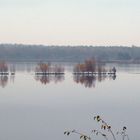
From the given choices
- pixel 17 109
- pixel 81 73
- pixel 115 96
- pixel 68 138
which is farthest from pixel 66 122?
pixel 81 73

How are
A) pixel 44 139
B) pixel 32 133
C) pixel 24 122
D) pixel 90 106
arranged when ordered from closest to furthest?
pixel 44 139
pixel 32 133
pixel 24 122
pixel 90 106

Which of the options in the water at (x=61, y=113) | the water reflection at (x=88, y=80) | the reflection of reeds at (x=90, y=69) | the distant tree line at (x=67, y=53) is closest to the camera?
the water at (x=61, y=113)

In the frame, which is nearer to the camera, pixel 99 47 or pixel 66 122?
pixel 66 122

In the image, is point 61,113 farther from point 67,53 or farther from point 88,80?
point 67,53

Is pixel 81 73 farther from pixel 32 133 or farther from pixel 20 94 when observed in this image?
pixel 32 133

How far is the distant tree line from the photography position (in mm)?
55438

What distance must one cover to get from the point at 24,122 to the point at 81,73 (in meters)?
21.1

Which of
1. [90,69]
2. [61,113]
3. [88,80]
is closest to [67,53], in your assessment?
[90,69]

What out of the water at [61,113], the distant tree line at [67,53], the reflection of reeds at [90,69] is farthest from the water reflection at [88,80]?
the distant tree line at [67,53]

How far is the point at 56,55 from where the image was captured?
5775 cm

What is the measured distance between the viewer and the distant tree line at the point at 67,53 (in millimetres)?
55438

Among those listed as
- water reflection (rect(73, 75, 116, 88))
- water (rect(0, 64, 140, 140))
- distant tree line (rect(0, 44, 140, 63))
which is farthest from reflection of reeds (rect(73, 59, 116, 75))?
distant tree line (rect(0, 44, 140, 63))

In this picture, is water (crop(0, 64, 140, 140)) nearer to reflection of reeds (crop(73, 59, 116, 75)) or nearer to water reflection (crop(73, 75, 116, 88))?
water reflection (crop(73, 75, 116, 88))

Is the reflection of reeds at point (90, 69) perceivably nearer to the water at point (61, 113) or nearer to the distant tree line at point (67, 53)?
the water at point (61, 113)
